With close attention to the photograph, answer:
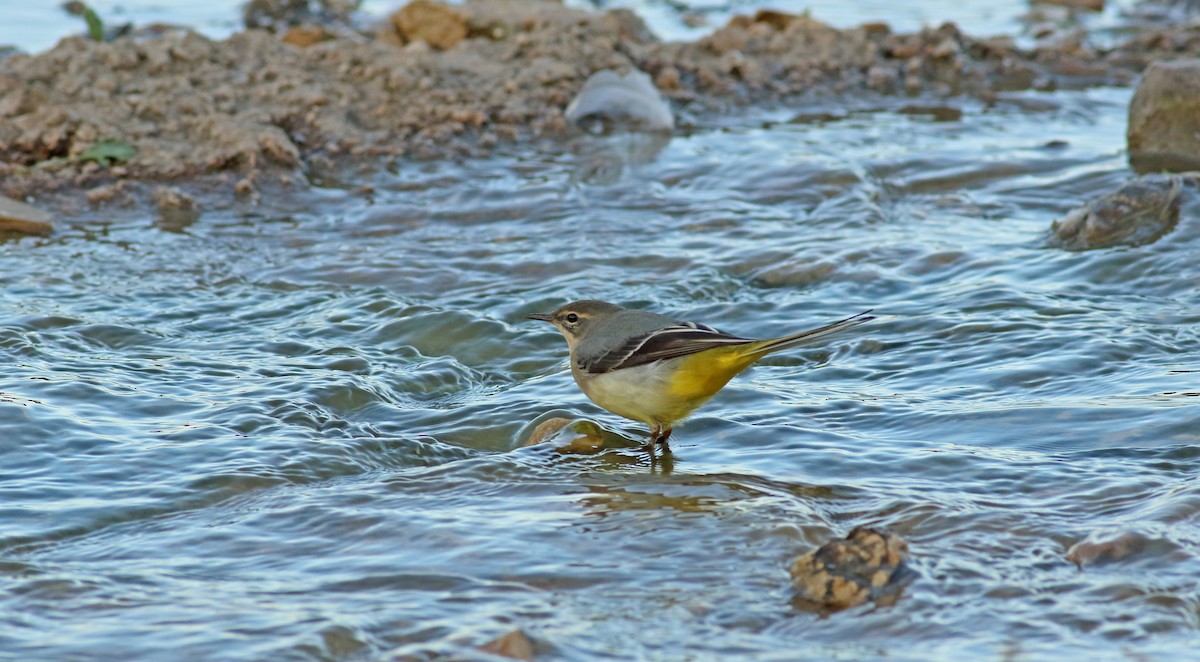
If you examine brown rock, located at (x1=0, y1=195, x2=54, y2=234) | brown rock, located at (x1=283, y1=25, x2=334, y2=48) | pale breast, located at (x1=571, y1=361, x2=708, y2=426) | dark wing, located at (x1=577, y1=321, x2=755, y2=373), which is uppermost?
brown rock, located at (x1=283, y1=25, x2=334, y2=48)

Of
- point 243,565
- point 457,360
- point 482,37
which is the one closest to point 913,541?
point 243,565

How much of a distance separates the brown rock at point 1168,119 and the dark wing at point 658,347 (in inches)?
253

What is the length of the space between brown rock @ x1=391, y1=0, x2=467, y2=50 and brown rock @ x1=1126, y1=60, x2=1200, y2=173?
663 centimetres

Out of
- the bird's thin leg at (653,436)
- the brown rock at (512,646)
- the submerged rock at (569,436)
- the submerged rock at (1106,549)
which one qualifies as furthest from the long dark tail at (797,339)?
the brown rock at (512,646)

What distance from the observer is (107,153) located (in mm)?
11156

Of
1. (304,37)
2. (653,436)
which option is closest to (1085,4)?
(304,37)

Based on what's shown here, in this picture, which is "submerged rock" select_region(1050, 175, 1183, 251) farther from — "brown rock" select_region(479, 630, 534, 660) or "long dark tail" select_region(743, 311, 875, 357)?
"brown rock" select_region(479, 630, 534, 660)

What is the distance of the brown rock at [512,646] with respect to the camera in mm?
4562

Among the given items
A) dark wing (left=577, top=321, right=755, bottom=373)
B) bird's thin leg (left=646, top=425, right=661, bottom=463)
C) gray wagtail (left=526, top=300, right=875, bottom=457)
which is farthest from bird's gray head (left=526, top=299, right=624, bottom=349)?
bird's thin leg (left=646, top=425, right=661, bottom=463)

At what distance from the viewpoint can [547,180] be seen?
1156 cm

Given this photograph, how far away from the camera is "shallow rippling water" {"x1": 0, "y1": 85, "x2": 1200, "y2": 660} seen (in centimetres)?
491

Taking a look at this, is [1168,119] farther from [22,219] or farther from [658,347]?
[22,219]

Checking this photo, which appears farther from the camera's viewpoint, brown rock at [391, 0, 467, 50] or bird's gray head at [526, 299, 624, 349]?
brown rock at [391, 0, 467, 50]

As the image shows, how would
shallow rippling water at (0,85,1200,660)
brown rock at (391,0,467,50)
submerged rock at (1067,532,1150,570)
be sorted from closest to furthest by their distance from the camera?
1. shallow rippling water at (0,85,1200,660)
2. submerged rock at (1067,532,1150,570)
3. brown rock at (391,0,467,50)
